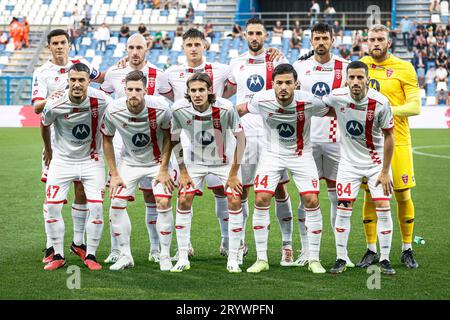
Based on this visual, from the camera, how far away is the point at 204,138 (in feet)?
26.3

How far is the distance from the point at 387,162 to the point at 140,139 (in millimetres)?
2251

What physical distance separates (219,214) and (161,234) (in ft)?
2.99

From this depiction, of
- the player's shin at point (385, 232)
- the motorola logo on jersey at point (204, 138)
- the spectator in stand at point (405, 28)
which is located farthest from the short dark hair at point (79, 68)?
the spectator in stand at point (405, 28)

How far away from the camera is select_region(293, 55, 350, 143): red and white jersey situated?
27.6ft

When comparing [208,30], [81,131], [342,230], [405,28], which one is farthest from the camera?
[208,30]

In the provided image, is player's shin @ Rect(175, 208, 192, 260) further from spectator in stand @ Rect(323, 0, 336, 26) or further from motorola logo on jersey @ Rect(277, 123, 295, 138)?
spectator in stand @ Rect(323, 0, 336, 26)

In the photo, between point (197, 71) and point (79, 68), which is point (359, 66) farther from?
point (79, 68)

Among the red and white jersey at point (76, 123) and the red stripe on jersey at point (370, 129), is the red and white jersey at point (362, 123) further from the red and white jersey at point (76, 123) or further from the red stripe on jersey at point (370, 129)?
the red and white jersey at point (76, 123)

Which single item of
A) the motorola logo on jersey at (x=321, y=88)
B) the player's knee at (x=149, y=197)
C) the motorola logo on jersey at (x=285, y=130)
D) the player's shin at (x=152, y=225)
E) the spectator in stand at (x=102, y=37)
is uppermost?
the spectator in stand at (x=102, y=37)

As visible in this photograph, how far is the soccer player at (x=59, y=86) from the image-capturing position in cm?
843

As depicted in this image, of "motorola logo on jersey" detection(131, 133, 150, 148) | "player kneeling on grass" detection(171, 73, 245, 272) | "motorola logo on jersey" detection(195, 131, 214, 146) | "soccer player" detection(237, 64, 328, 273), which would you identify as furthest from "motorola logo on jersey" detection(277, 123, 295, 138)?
"motorola logo on jersey" detection(131, 133, 150, 148)

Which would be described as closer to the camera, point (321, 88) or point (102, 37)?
point (321, 88)

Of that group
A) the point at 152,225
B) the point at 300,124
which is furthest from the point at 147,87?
the point at 300,124

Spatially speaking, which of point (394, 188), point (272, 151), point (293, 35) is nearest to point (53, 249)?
point (272, 151)
